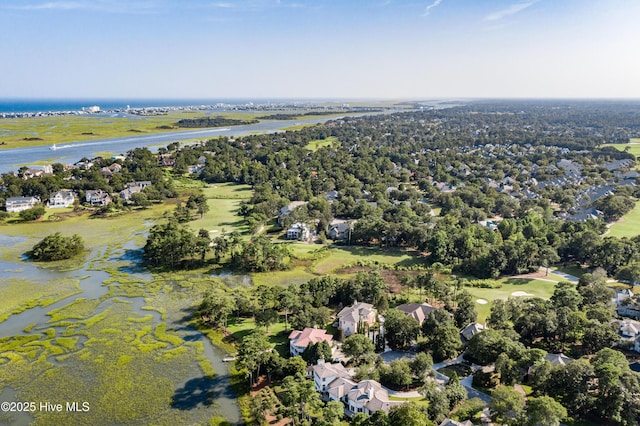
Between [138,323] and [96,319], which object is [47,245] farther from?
[138,323]

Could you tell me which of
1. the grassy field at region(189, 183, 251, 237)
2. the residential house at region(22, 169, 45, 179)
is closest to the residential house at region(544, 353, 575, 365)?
the grassy field at region(189, 183, 251, 237)

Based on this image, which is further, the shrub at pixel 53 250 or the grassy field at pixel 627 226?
the grassy field at pixel 627 226

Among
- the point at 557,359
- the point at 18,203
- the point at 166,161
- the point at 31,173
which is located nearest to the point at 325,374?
the point at 557,359

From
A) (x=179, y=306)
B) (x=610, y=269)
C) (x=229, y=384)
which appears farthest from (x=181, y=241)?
(x=610, y=269)

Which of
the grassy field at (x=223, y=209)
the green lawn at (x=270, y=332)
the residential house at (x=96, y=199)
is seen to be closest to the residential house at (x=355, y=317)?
the green lawn at (x=270, y=332)

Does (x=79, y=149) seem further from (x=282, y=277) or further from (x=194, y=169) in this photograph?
(x=282, y=277)

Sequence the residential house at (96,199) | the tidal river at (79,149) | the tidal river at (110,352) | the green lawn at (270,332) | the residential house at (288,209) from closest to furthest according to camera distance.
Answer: the tidal river at (110,352) → the green lawn at (270,332) → the residential house at (288,209) → the residential house at (96,199) → the tidal river at (79,149)

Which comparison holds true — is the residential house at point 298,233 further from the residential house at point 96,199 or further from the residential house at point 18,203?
the residential house at point 18,203

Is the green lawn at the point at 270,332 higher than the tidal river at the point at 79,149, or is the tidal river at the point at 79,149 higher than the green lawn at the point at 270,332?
the tidal river at the point at 79,149
